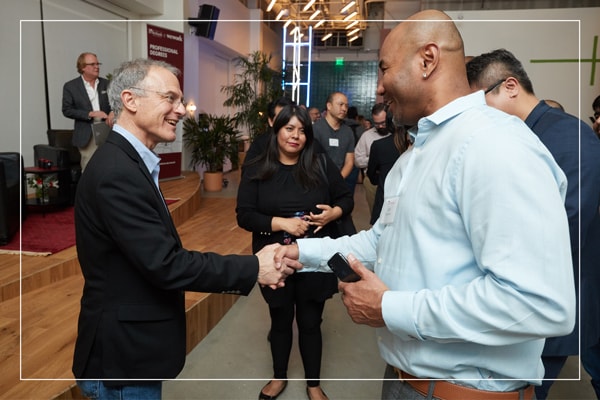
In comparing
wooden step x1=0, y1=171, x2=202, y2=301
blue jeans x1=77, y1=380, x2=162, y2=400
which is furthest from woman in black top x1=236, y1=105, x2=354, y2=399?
wooden step x1=0, y1=171, x2=202, y2=301

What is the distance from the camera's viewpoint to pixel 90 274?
124 cm

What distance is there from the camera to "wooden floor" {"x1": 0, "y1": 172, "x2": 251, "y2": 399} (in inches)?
75.0

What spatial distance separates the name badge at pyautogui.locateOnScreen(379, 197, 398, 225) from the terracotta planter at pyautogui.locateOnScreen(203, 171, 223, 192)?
7.36 m

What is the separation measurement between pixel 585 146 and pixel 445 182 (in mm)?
828

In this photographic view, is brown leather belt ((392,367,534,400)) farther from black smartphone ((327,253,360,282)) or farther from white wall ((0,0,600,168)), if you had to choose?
white wall ((0,0,600,168))

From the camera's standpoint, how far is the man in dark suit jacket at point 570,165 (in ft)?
4.41

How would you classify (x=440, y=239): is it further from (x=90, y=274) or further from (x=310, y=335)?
(x=310, y=335)

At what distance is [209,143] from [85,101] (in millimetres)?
3425

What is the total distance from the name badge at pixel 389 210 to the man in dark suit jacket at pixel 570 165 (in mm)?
669

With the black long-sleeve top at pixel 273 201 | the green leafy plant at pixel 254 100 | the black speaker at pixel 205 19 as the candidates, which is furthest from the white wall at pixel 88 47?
the black long-sleeve top at pixel 273 201

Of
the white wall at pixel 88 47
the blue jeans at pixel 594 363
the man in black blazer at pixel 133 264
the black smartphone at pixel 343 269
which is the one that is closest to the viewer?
the black smartphone at pixel 343 269

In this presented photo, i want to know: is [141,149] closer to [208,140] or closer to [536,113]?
[536,113]

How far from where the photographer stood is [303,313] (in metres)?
2.27

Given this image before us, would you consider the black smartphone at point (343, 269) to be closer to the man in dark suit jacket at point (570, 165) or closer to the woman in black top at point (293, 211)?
the man in dark suit jacket at point (570, 165)
